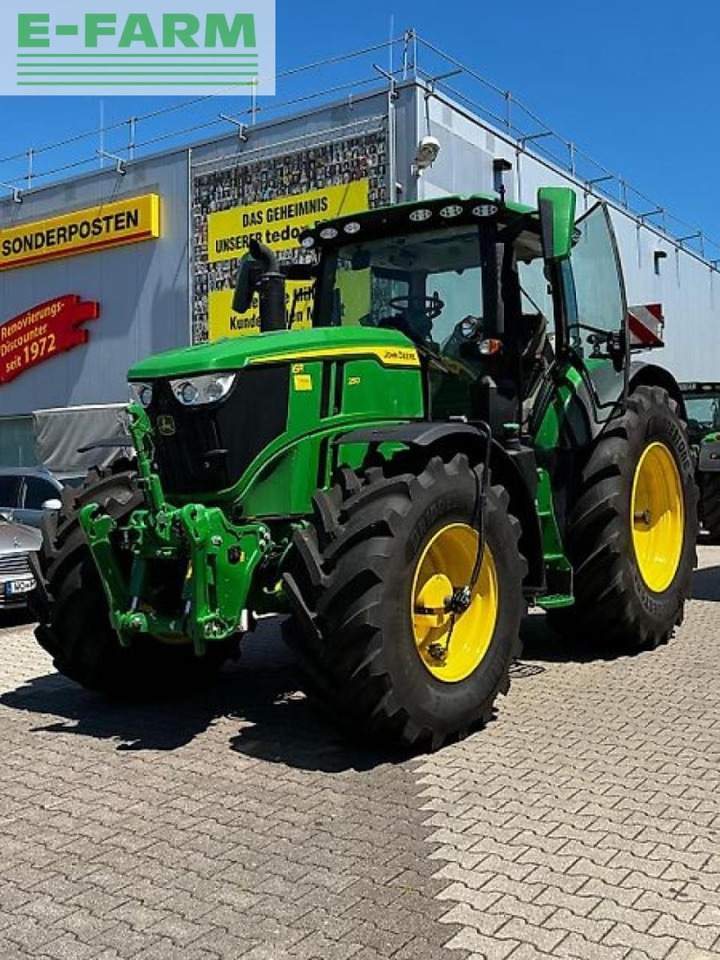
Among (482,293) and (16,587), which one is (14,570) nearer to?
(16,587)

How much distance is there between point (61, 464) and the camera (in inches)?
715

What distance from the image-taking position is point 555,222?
584 centimetres

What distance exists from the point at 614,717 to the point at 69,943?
330 cm

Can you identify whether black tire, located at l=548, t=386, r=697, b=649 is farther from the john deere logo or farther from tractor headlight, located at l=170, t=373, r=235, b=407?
the john deere logo

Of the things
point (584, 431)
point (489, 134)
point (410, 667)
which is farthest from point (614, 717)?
point (489, 134)

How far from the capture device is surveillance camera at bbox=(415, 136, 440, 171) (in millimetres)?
15180

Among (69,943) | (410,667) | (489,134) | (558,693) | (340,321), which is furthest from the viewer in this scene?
(489,134)

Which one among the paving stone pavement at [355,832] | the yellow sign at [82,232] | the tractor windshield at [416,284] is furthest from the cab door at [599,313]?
the yellow sign at [82,232]

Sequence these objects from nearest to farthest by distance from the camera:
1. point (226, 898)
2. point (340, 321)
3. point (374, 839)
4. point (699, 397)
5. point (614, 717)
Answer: point (226, 898)
point (374, 839)
point (614, 717)
point (340, 321)
point (699, 397)

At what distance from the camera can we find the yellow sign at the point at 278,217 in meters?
16.9

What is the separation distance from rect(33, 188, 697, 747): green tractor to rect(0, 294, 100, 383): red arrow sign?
14.4 m

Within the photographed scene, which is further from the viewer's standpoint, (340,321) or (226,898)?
(340,321)

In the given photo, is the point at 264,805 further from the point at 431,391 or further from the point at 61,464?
the point at 61,464

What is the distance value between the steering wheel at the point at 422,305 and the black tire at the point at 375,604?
1.58 m
